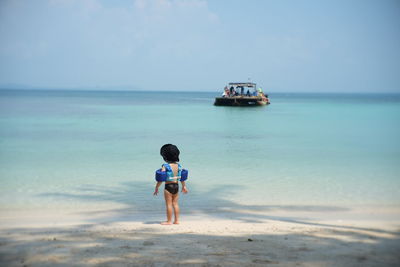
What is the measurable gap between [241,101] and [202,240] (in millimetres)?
47148

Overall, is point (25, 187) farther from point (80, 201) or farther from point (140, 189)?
point (140, 189)

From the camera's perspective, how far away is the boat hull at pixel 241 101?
5156 centimetres

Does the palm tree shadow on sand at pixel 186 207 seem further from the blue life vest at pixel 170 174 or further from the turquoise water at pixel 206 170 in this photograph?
the blue life vest at pixel 170 174

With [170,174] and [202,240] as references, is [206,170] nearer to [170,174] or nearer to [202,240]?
[170,174]

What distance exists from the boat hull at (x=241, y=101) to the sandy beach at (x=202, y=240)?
4444 cm

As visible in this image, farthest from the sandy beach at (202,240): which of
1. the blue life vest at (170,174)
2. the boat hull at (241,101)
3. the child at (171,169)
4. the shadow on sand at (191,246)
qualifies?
the boat hull at (241,101)

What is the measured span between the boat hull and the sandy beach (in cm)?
4444

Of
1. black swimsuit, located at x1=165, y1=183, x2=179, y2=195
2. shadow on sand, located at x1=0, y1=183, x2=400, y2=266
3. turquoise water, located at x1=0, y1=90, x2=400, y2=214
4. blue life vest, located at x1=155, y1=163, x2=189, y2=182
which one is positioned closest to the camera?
shadow on sand, located at x1=0, y1=183, x2=400, y2=266

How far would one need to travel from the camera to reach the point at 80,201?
336 inches

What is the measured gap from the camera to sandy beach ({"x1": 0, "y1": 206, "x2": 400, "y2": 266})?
14.4ft

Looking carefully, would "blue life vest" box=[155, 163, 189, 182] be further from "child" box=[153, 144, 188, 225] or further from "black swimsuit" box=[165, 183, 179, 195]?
"black swimsuit" box=[165, 183, 179, 195]

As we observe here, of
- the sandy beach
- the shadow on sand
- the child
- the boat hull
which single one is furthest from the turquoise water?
the boat hull

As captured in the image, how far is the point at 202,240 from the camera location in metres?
5.24

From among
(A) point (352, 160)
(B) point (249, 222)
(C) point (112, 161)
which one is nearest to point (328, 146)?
(A) point (352, 160)
